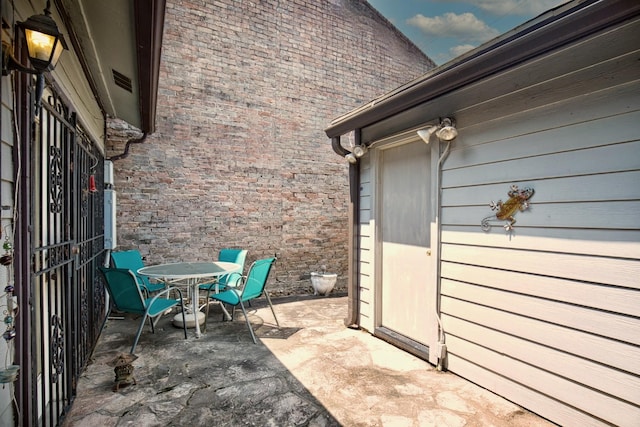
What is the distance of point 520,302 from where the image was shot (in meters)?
2.35

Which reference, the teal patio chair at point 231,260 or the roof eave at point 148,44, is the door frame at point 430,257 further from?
the roof eave at point 148,44

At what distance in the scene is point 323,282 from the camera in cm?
570

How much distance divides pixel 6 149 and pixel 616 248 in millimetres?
3012

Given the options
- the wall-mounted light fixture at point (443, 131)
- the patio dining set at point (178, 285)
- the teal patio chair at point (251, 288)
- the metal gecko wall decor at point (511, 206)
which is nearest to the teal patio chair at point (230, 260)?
the patio dining set at point (178, 285)

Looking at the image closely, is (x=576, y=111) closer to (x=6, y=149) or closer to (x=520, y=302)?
(x=520, y=302)

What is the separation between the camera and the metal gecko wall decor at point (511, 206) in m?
2.32

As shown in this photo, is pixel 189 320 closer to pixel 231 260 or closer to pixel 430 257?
pixel 231 260

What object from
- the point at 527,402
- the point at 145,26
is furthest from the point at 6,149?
the point at 527,402

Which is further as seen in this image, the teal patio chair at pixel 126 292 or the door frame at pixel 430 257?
the teal patio chair at pixel 126 292

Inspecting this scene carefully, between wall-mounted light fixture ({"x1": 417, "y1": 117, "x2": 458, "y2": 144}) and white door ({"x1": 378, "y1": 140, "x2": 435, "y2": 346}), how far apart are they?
0.27 m

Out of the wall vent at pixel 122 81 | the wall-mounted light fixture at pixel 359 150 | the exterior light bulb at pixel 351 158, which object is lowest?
the exterior light bulb at pixel 351 158

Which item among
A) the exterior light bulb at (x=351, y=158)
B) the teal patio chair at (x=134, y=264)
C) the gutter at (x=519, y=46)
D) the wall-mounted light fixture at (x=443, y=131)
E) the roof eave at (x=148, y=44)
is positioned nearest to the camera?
the gutter at (x=519, y=46)

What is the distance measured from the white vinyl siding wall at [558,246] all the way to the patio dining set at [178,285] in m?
2.09

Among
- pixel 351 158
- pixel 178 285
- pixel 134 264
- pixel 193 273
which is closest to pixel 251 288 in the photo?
pixel 193 273
